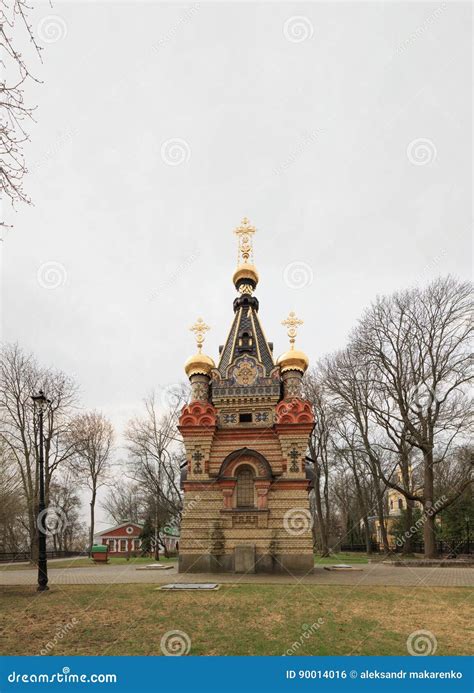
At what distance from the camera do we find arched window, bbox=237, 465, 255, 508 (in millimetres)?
19750

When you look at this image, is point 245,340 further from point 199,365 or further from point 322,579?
point 322,579

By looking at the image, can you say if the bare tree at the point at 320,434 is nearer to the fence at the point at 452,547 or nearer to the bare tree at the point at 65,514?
the fence at the point at 452,547

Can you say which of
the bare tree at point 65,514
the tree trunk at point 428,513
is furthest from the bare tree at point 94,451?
the tree trunk at point 428,513

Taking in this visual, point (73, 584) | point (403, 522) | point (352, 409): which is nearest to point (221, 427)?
point (73, 584)

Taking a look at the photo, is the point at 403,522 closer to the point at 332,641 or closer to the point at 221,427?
the point at 221,427

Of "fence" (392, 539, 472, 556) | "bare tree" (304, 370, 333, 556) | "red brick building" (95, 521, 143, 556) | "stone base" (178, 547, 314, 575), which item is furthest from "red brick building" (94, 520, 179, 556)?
"stone base" (178, 547, 314, 575)

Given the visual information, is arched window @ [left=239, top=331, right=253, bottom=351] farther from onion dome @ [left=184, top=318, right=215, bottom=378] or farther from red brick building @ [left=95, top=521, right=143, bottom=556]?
red brick building @ [left=95, top=521, right=143, bottom=556]

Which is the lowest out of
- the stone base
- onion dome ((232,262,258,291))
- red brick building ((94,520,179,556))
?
red brick building ((94,520,179,556))

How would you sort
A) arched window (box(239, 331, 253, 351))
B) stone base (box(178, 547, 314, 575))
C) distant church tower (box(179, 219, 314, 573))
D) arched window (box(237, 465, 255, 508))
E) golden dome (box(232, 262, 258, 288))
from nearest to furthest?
stone base (box(178, 547, 314, 575))
distant church tower (box(179, 219, 314, 573))
arched window (box(237, 465, 255, 508))
arched window (box(239, 331, 253, 351))
golden dome (box(232, 262, 258, 288))

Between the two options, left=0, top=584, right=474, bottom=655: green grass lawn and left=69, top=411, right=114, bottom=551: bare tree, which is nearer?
left=0, top=584, right=474, bottom=655: green grass lawn

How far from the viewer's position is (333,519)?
182ft

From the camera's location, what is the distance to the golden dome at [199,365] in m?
21.8

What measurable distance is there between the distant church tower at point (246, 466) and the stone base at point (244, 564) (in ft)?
0.12

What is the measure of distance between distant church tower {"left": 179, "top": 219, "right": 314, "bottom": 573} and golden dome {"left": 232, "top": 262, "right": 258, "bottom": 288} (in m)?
4.25
